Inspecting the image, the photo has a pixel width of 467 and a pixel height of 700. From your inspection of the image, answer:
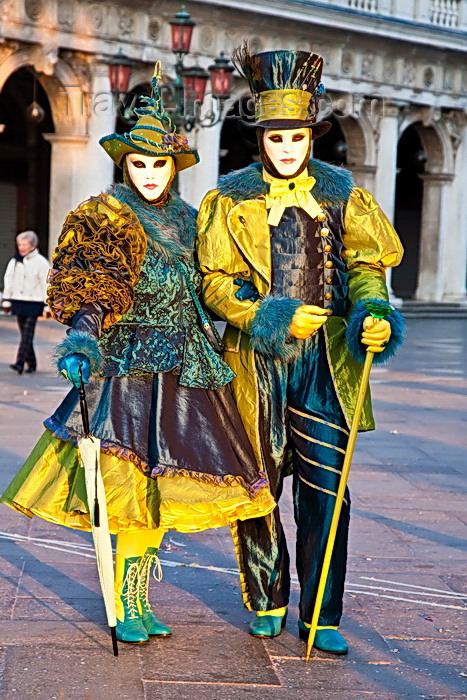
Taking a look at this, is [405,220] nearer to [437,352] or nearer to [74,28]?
[74,28]

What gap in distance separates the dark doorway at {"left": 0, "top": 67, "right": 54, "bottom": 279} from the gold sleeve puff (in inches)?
893

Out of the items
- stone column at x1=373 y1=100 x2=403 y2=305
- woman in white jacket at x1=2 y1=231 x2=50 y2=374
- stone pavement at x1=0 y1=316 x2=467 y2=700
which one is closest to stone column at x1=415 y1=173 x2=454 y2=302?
stone column at x1=373 y1=100 x2=403 y2=305

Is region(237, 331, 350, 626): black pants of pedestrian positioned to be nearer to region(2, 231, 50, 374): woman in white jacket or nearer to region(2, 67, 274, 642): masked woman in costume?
region(2, 67, 274, 642): masked woman in costume

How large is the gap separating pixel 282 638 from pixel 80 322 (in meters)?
1.35

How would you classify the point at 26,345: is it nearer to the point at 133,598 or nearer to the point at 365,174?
the point at 133,598

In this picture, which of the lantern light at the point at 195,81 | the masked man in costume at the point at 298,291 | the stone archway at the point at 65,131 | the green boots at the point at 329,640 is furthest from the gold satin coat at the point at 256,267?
the stone archway at the point at 65,131

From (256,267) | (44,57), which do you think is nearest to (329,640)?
(256,267)

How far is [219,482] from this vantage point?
14.9ft

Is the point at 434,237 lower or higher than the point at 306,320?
higher

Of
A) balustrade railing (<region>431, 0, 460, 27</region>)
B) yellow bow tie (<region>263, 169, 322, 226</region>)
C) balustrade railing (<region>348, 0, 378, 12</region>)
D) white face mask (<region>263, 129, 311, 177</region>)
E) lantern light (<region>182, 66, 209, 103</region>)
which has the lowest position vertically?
yellow bow tie (<region>263, 169, 322, 226</region>)

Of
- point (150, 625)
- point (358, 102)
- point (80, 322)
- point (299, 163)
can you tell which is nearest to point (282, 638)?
point (150, 625)

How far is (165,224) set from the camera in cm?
471

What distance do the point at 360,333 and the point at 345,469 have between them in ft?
1.53

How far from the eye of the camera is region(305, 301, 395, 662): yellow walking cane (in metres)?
4.51
